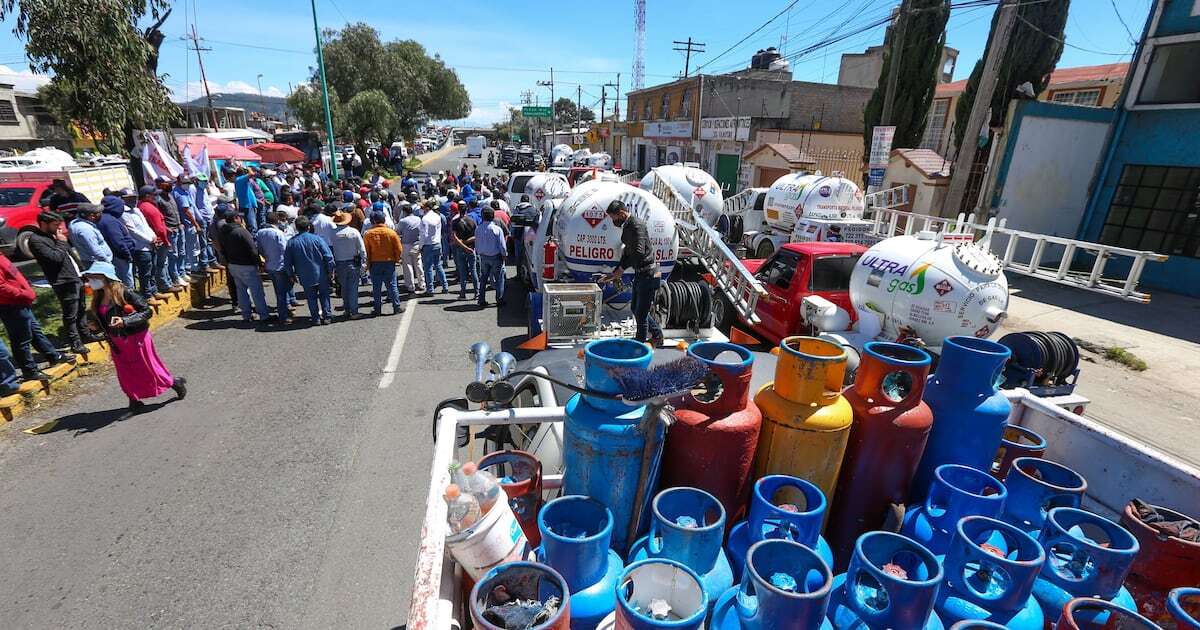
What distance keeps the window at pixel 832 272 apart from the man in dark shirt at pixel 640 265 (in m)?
2.14

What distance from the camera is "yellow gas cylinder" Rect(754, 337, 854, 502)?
228 centimetres

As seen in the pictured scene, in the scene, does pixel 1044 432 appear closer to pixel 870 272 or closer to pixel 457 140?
pixel 870 272

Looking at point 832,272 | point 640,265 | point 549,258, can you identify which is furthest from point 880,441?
point 549,258

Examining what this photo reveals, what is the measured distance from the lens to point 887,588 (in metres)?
1.66

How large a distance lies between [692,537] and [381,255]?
27.6 ft

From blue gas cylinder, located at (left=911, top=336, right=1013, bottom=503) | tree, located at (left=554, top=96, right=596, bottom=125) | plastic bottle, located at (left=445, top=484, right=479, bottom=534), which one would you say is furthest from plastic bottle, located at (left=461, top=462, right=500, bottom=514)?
tree, located at (left=554, top=96, right=596, bottom=125)

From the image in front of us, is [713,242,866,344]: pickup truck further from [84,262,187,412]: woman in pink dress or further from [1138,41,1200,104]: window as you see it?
[1138,41,1200,104]: window

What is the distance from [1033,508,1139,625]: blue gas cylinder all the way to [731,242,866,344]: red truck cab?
181 inches

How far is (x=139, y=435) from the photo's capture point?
5359 mm

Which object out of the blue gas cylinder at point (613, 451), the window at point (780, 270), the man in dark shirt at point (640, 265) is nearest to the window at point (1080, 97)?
the window at point (780, 270)

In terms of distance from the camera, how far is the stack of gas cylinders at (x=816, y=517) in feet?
5.69

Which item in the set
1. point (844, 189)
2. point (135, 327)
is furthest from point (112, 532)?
point (844, 189)

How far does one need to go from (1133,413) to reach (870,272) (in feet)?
14.1

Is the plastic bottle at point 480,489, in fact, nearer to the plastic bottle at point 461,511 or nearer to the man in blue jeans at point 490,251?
the plastic bottle at point 461,511
